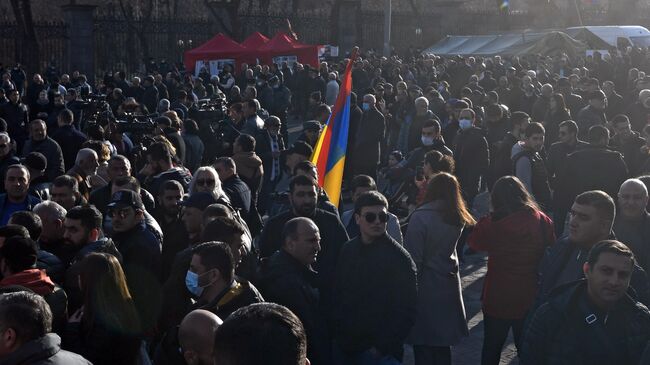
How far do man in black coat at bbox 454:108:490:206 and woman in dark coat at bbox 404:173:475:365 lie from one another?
4559 mm

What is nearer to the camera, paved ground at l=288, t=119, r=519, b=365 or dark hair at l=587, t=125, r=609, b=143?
paved ground at l=288, t=119, r=519, b=365

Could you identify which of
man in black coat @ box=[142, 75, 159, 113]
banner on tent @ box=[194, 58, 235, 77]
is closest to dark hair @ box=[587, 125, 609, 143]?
man in black coat @ box=[142, 75, 159, 113]

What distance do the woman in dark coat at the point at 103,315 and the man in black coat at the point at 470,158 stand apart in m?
6.58

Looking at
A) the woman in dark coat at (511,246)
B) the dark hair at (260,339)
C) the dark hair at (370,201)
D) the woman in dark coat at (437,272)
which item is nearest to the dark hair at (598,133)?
the woman in dark coat at (511,246)

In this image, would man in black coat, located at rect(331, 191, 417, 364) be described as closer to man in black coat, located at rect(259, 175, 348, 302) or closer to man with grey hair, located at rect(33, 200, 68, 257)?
man in black coat, located at rect(259, 175, 348, 302)

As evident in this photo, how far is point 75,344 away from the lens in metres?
4.59

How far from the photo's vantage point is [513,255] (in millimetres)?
6117

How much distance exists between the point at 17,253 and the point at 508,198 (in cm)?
308

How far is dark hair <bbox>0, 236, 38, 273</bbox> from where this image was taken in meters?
4.81

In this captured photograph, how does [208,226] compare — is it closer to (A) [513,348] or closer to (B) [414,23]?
(A) [513,348]

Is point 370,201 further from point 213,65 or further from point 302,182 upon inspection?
point 213,65

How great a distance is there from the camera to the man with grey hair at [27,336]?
140 inches

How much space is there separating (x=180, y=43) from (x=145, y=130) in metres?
22.5

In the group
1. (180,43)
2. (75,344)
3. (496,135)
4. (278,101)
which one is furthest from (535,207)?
(180,43)
